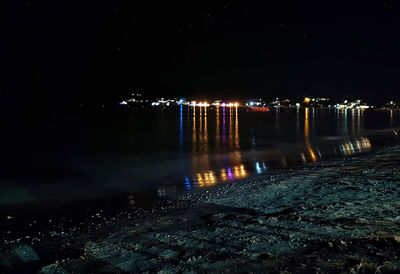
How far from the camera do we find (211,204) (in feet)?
28.9

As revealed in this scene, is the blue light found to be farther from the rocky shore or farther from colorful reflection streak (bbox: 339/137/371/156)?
colorful reflection streak (bbox: 339/137/371/156)

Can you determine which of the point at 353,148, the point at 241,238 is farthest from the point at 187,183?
the point at 353,148

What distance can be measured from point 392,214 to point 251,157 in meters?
15.0

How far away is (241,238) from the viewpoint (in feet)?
19.4

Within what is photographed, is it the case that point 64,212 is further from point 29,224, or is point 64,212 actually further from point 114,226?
point 114,226

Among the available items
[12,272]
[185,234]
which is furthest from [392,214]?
[12,272]

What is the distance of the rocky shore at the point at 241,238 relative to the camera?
4871 millimetres

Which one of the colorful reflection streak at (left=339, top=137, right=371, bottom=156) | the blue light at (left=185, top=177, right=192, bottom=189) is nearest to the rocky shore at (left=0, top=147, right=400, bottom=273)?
the blue light at (left=185, top=177, right=192, bottom=189)

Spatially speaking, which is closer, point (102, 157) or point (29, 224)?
point (29, 224)

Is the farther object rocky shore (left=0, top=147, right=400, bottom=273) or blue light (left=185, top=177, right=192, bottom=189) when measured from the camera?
blue light (left=185, top=177, right=192, bottom=189)

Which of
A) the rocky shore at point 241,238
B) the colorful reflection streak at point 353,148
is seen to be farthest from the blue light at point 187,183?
the colorful reflection streak at point 353,148

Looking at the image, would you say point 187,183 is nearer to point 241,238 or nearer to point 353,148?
point 241,238

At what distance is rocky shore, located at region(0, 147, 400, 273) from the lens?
4.87 m

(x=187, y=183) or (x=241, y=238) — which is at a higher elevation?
(x=241, y=238)
